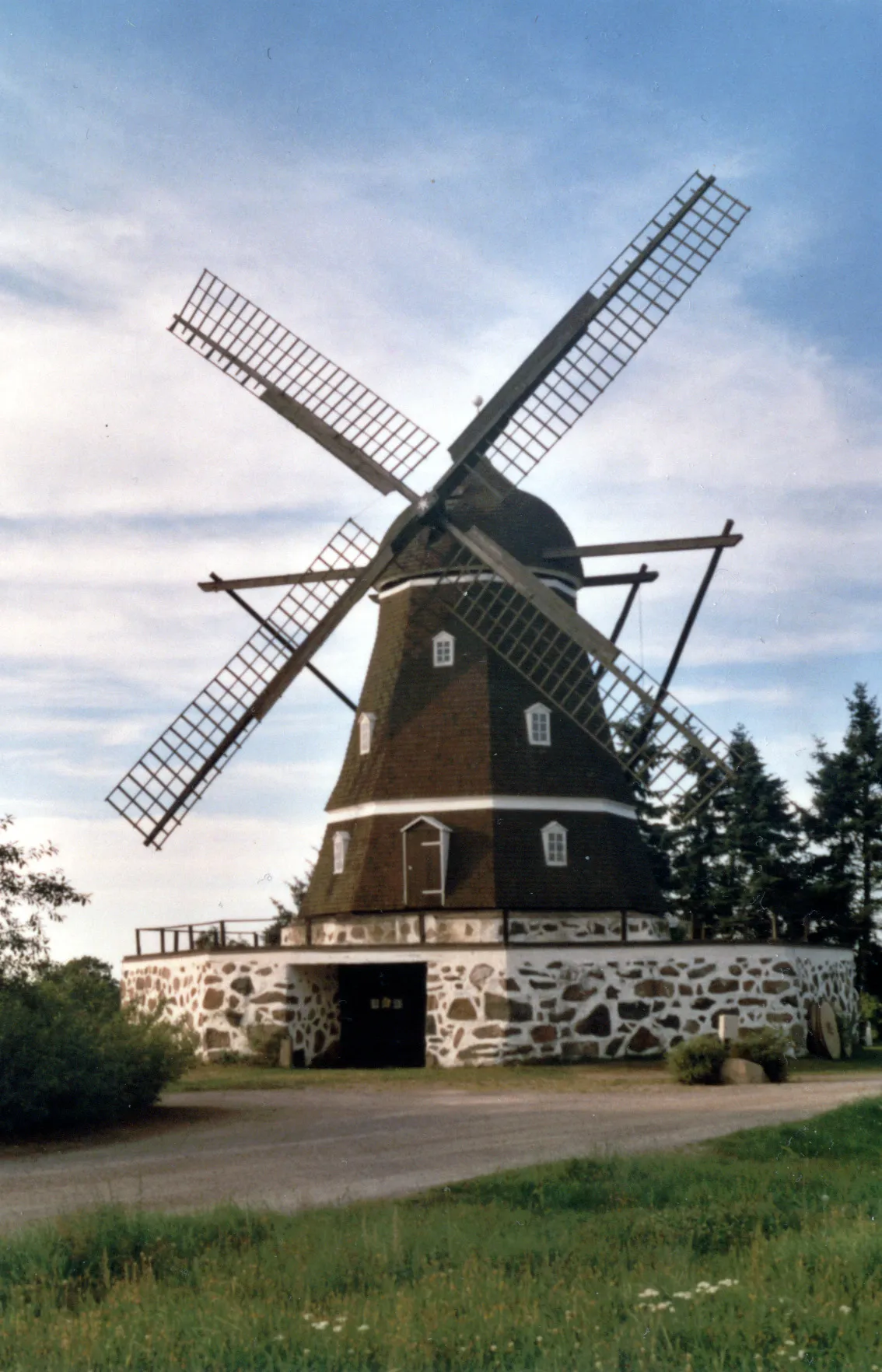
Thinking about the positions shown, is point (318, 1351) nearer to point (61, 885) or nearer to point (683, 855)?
point (61, 885)

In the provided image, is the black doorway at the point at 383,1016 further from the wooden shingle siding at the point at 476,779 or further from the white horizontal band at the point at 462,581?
the white horizontal band at the point at 462,581

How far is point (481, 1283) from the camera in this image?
25.5ft

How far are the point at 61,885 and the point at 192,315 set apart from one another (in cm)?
1567

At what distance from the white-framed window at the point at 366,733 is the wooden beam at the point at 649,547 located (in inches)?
177

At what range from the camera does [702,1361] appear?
21.6 feet

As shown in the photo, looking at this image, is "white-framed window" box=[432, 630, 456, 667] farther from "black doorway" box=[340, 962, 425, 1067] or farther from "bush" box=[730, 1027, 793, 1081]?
"bush" box=[730, 1027, 793, 1081]

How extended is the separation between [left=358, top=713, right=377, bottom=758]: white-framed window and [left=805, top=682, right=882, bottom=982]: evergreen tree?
679 inches

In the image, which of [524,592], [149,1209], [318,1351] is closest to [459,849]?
[524,592]

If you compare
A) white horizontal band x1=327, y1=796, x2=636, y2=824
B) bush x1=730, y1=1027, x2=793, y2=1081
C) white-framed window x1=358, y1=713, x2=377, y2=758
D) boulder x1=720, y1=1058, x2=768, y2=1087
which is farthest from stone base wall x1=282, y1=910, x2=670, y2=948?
boulder x1=720, y1=1058, x2=768, y2=1087

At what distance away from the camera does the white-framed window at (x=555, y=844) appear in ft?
85.3

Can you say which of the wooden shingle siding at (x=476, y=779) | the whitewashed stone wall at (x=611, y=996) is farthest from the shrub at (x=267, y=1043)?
the whitewashed stone wall at (x=611, y=996)

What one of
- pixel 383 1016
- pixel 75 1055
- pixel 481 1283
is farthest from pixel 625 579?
pixel 481 1283

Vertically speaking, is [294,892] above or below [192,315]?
below

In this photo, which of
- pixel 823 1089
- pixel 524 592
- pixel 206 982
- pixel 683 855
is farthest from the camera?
pixel 683 855
